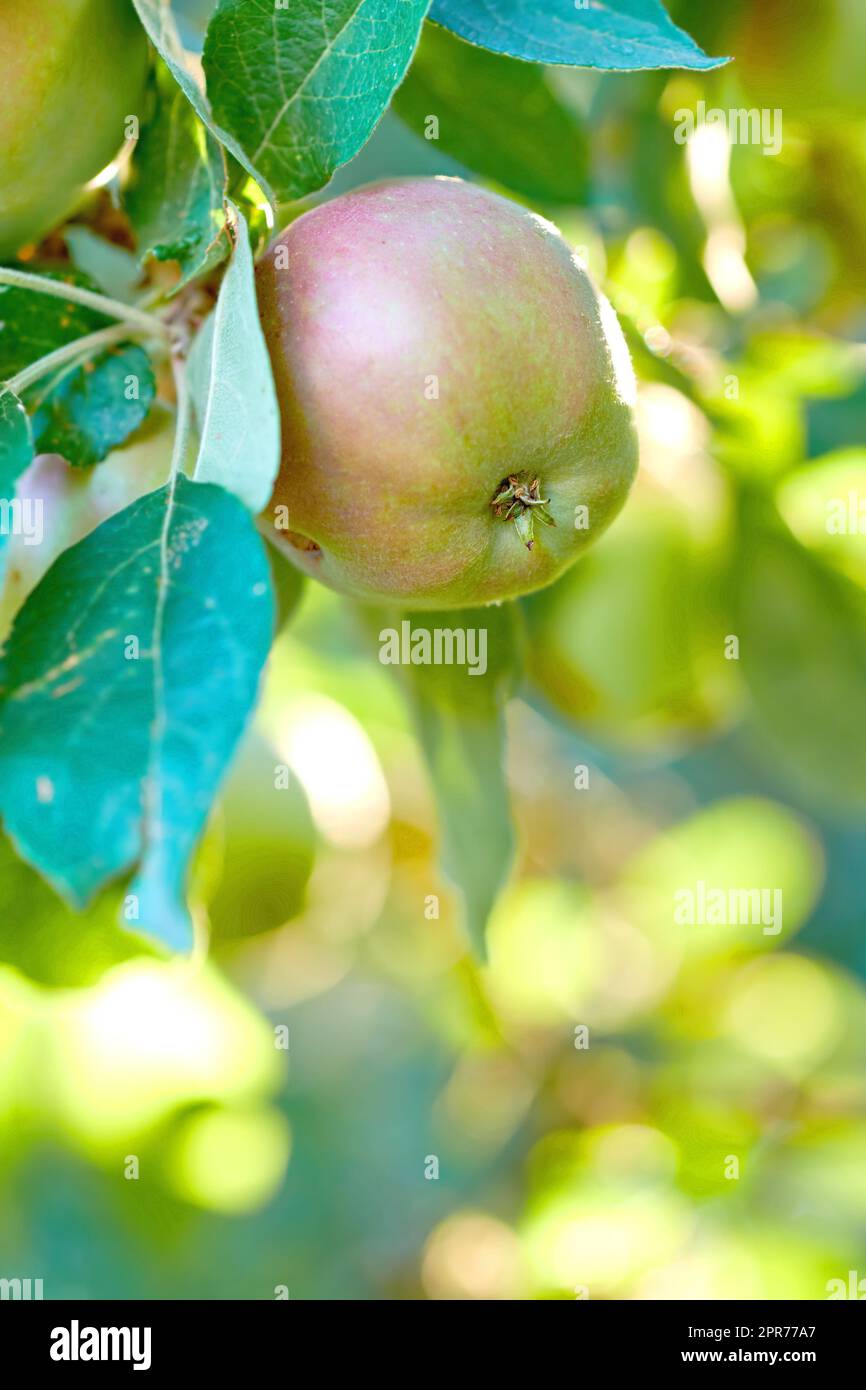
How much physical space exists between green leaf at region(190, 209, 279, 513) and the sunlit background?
209 mm

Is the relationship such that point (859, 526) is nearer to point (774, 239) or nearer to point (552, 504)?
point (774, 239)

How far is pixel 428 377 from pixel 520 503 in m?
0.08

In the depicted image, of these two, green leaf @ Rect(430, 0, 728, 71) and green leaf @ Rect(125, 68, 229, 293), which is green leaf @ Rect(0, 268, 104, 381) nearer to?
green leaf @ Rect(125, 68, 229, 293)

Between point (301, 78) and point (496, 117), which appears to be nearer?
point (301, 78)

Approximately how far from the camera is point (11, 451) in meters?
0.53

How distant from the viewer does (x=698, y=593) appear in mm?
1080

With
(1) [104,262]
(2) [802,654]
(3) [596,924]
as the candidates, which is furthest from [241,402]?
(3) [596,924]

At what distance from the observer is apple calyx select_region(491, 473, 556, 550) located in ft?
1.87

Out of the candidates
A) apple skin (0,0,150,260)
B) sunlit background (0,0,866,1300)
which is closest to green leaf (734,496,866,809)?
sunlit background (0,0,866,1300)

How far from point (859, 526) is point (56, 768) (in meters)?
0.79

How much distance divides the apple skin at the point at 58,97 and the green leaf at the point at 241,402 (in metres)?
0.13

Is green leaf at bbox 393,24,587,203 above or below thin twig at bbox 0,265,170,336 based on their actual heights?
above

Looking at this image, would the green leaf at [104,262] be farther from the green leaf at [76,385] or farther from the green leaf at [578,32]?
the green leaf at [578,32]

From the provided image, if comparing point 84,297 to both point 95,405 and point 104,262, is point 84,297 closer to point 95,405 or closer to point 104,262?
point 95,405
